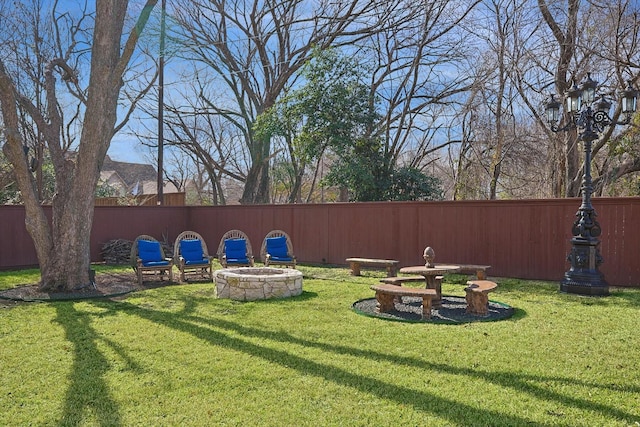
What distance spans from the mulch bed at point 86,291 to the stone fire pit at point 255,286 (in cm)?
176

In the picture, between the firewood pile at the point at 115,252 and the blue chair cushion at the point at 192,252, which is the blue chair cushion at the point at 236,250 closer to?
the blue chair cushion at the point at 192,252

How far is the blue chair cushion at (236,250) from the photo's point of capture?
908 centimetres

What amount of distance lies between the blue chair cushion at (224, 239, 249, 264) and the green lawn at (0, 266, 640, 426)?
2.90 meters

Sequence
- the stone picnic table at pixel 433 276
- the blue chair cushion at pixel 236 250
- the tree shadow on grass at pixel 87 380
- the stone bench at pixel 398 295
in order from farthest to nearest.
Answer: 1. the blue chair cushion at pixel 236 250
2. the stone picnic table at pixel 433 276
3. the stone bench at pixel 398 295
4. the tree shadow on grass at pixel 87 380

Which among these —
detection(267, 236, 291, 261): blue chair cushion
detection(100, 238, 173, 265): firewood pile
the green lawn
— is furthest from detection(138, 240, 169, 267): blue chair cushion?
detection(100, 238, 173, 265): firewood pile

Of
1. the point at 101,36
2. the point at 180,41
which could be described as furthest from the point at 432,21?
the point at 101,36

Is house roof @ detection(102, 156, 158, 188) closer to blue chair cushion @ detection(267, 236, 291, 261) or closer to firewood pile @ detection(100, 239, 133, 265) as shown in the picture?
firewood pile @ detection(100, 239, 133, 265)

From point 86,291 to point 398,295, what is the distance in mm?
4875

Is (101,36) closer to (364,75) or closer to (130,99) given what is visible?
(364,75)

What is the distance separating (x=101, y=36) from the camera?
733cm

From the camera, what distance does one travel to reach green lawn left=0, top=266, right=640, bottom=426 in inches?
115

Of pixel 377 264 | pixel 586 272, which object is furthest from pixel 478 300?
pixel 377 264

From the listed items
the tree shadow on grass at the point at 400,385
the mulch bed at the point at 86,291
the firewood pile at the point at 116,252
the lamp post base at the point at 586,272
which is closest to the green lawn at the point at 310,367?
the tree shadow on grass at the point at 400,385

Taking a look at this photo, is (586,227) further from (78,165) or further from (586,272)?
(78,165)
